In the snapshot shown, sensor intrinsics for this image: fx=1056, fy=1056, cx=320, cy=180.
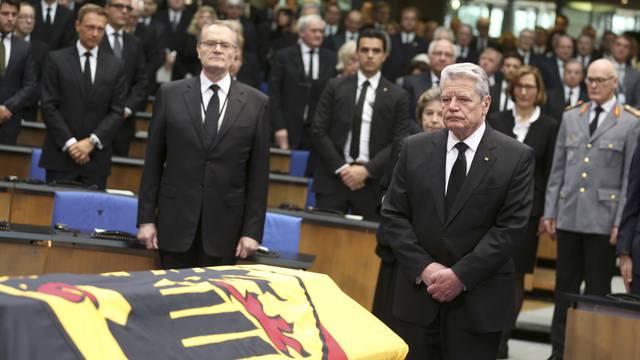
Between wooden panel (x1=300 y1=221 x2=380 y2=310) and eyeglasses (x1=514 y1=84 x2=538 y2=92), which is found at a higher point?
eyeglasses (x1=514 y1=84 x2=538 y2=92)

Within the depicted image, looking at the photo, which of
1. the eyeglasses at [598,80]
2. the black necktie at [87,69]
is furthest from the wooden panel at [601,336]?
the black necktie at [87,69]

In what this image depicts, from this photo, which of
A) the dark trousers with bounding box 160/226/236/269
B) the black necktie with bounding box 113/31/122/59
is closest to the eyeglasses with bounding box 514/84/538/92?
the dark trousers with bounding box 160/226/236/269

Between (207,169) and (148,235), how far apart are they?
0.38 m

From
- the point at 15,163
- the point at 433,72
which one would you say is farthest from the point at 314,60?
the point at 15,163

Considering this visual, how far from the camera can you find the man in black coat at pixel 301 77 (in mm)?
8758

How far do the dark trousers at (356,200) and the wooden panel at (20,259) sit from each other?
2.35m

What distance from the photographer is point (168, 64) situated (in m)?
9.93

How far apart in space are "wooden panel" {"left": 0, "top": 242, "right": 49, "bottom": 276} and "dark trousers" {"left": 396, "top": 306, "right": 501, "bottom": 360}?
5.10 feet

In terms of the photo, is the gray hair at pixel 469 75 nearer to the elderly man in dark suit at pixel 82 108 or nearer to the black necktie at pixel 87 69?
the elderly man in dark suit at pixel 82 108

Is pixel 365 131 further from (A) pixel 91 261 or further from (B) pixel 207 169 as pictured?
(A) pixel 91 261

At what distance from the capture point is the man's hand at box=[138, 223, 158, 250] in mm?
4598

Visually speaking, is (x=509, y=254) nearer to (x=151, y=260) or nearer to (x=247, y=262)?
(x=247, y=262)

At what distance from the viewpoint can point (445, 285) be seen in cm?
363

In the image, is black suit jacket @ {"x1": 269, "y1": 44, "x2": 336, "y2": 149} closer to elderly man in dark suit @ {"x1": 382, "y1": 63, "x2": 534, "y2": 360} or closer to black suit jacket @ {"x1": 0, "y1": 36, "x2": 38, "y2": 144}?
black suit jacket @ {"x1": 0, "y1": 36, "x2": 38, "y2": 144}
